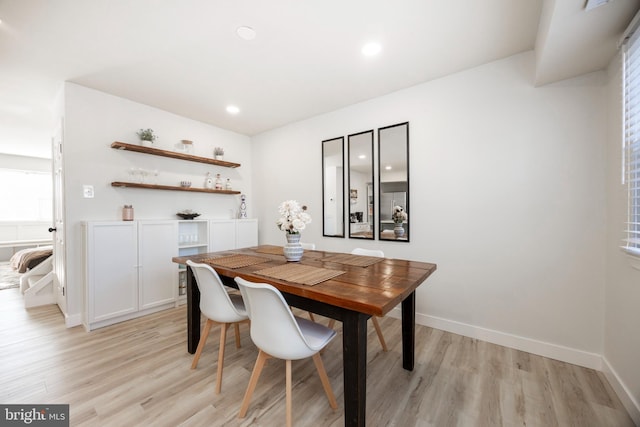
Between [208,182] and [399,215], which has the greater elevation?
[208,182]

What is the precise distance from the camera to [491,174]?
2.29 m

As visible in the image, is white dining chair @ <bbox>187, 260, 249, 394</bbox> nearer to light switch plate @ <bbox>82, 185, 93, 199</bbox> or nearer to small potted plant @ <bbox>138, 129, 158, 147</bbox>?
light switch plate @ <bbox>82, 185, 93, 199</bbox>

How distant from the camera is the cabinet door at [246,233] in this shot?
392 centimetres

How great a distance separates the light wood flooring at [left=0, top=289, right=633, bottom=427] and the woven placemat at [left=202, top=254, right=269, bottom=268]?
786 millimetres

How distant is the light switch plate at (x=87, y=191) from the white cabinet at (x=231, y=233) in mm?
1314

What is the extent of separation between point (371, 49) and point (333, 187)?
1658 millimetres

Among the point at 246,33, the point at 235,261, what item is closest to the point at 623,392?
the point at 235,261

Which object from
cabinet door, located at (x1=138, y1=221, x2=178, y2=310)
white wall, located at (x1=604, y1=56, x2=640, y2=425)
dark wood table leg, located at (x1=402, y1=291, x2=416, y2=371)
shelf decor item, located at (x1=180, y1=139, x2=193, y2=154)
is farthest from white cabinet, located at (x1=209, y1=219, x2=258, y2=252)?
white wall, located at (x1=604, y1=56, x2=640, y2=425)

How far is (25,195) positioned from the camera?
609cm

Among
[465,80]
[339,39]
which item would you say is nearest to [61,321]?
[339,39]

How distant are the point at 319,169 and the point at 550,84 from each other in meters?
2.45

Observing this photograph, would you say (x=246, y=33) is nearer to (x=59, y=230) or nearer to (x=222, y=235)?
(x=222, y=235)

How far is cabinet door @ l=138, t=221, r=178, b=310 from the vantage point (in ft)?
9.61

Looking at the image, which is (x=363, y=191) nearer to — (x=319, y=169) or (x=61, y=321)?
(x=319, y=169)
